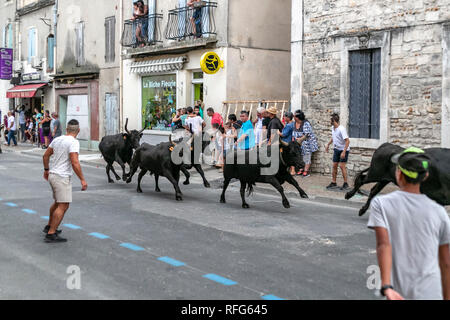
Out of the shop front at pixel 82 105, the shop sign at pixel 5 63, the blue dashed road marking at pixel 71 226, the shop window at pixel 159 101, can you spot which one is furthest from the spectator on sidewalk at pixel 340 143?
the shop sign at pixel 5 63

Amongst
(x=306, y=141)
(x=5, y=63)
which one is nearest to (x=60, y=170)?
(x=306, y=141)

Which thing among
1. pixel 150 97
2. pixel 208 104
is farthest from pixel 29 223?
pixel 150 97

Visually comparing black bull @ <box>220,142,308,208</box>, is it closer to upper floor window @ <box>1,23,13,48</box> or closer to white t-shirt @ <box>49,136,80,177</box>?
white t-shirt @ <box>49,136,80,177</box>

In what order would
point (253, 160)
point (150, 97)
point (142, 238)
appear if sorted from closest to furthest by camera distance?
1. point (142, 238)
2. point (253, 160)
3. point (150, 97)

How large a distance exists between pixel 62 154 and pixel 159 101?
14.7m

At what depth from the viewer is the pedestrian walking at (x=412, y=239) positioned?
128 inches

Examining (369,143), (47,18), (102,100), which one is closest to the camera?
(369,143)

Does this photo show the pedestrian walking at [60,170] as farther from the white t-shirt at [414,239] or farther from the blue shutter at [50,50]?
the blue shutter at [50,50]

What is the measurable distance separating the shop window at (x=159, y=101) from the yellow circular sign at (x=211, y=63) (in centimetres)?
316

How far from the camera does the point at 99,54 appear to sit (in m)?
25.3

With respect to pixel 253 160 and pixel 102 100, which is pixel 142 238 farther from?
pixel 102 100

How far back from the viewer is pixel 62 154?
7379mm

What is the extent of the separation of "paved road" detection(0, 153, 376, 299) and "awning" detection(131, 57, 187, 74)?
9255 millimetres

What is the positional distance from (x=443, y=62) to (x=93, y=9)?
17.5 meters
